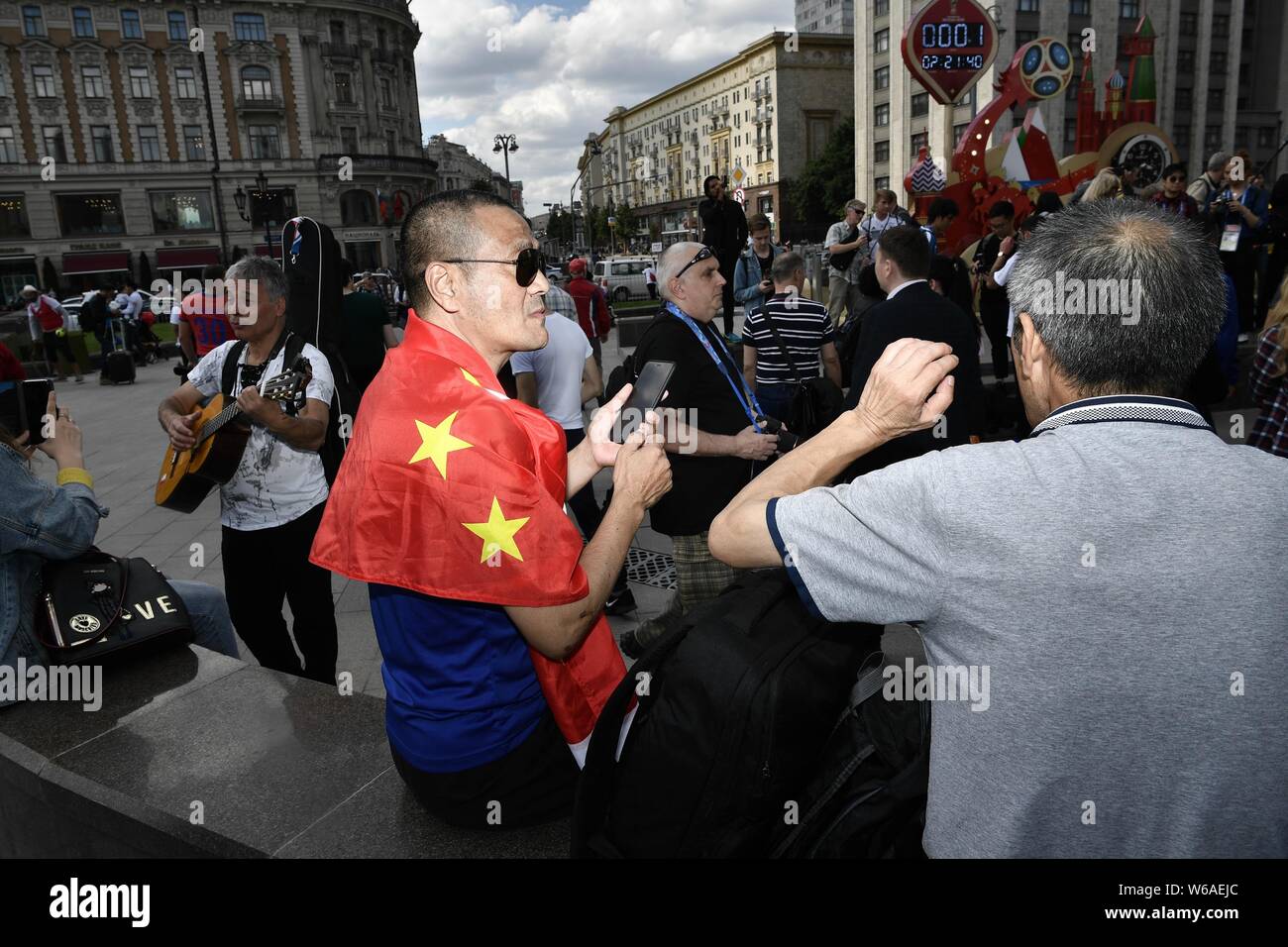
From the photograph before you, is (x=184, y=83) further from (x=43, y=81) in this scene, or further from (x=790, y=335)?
(x=790, y=335)

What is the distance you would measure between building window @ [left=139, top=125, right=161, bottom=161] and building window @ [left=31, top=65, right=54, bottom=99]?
17.3 ft

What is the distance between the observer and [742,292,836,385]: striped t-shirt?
18.0 ft

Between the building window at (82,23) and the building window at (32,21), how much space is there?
1790 millimetres

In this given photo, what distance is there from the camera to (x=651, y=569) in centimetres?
589

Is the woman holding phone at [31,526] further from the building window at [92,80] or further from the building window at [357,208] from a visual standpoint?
the building window at [92,80]

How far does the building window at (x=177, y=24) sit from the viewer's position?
54.1 m

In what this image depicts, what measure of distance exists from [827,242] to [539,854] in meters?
10.8

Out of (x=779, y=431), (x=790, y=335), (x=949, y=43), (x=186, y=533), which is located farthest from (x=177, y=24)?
(x=779, y=431)

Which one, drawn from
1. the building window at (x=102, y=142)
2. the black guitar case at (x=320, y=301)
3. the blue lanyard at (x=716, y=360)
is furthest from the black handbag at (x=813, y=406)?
the building window at (x=102, y=142)

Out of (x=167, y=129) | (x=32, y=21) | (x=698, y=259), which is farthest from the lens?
(x=167, y=129)

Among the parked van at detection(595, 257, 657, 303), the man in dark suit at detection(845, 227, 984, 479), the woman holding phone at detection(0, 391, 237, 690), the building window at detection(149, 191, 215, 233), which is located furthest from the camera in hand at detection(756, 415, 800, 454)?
the building window at detection(149, 191, 215, 233)

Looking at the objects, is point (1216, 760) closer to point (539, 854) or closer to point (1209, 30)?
point (539, 854)

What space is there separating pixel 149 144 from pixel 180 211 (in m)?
4.52

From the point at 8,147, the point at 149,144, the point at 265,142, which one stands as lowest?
the point at 8,147
